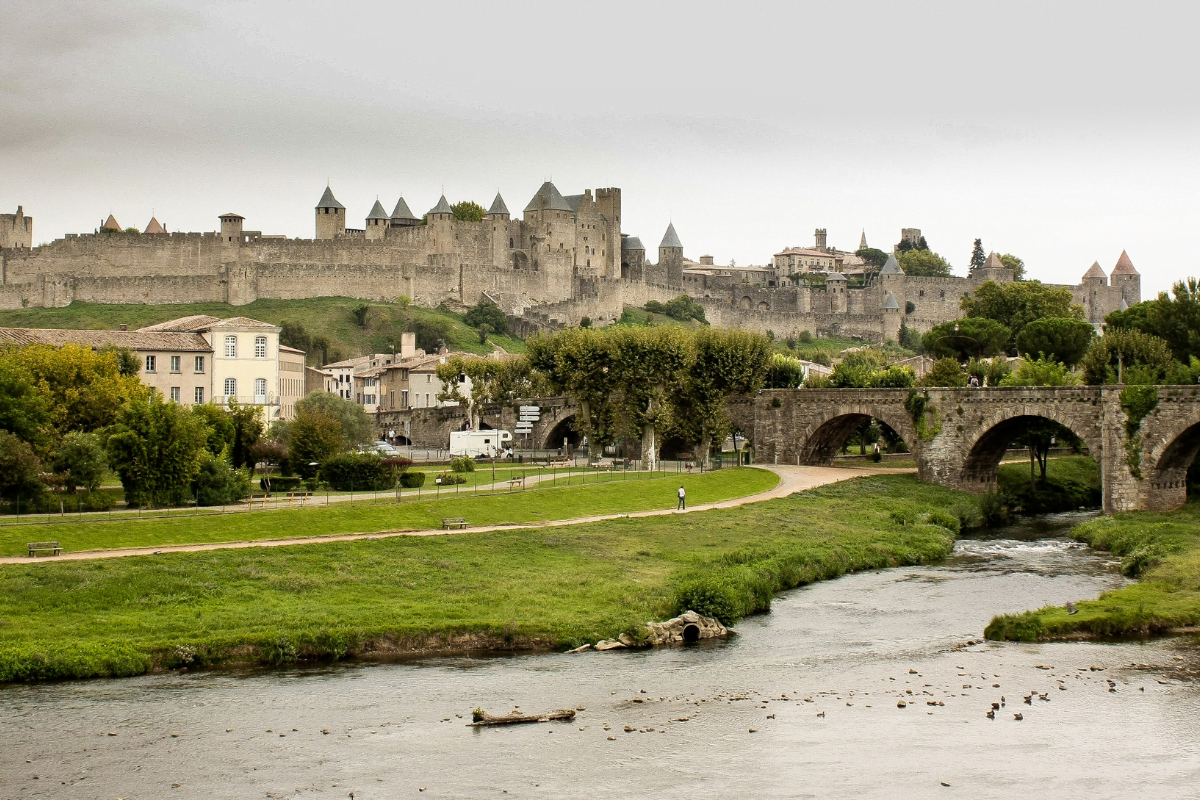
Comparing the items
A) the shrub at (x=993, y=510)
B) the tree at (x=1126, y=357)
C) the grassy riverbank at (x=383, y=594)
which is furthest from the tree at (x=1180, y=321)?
the grassy riverbank at (x=383, y=594)

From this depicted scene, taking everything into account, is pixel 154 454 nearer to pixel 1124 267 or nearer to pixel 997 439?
pixel 997 439

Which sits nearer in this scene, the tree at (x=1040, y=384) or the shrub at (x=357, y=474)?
the shrub at (x=357, y=474)

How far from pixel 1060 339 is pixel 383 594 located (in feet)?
185

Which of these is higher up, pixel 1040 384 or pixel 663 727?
pixel 1040 384

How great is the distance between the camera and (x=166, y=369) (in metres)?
58.9

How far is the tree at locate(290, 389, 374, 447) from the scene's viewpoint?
60.8 metres

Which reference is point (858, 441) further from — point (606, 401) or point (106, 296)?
point (106, 296)

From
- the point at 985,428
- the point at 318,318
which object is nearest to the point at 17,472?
the point at 985,428

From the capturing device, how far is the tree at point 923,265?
16525cm

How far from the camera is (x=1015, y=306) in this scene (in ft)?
318

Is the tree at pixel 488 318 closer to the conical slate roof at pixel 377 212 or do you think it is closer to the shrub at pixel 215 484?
the conical slate roof at pixel 377 212

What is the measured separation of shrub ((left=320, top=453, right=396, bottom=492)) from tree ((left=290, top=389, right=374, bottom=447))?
14674 millimetres

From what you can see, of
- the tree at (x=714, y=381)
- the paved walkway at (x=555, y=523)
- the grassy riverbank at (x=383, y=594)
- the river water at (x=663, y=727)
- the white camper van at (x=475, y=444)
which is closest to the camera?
the river water at (x=663, y=727)

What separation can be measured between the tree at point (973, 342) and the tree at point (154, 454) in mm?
58851
